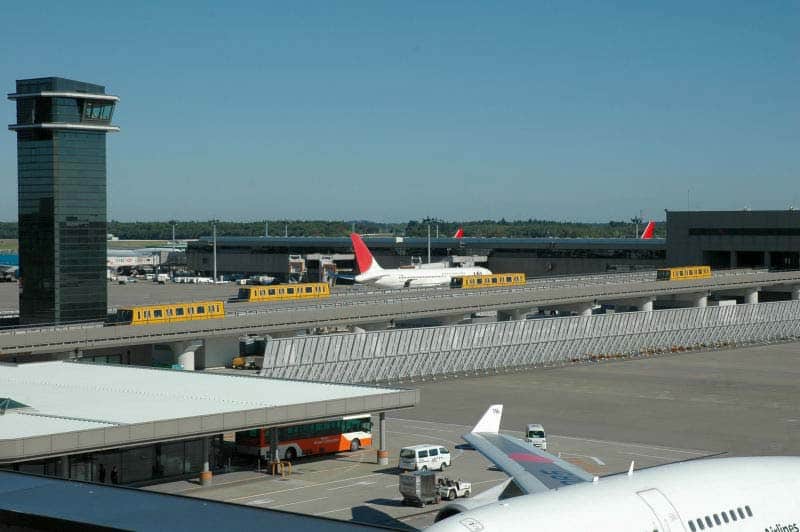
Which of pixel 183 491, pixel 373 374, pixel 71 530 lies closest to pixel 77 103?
pixel 373 374

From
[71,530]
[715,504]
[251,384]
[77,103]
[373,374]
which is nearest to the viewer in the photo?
[71,530]

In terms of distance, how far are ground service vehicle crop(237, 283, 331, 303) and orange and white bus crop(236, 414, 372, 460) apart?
159ft

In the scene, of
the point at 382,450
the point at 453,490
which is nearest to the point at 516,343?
the point at 382,450

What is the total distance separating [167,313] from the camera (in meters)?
86.3

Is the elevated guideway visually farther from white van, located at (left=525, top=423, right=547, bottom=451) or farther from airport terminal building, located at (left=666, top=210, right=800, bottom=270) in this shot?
white van, located at (left=525, top=423, right=547, bottom=451)

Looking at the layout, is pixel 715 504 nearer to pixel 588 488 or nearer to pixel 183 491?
pixel 588 488

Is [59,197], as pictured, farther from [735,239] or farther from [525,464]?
[735,239]

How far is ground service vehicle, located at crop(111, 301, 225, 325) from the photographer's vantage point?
274ft

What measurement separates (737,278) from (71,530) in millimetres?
120210

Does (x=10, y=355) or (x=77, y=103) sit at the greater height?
(x=77, y=103)

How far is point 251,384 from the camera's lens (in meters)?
58.8

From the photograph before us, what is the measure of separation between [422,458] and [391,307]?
48.6 meters

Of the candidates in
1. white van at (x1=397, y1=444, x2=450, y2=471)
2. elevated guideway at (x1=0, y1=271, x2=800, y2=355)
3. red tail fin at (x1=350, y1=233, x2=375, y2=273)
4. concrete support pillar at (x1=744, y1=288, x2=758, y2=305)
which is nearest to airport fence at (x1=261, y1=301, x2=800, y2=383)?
elevated guideway at (x1=0, y1=271, x2=800, y2=355)

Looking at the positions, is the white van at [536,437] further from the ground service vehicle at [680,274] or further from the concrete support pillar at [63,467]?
the ground service vehicle at [680,274]
